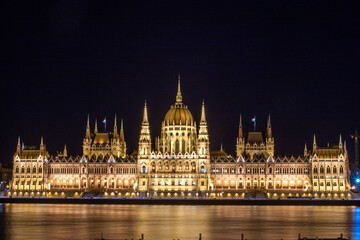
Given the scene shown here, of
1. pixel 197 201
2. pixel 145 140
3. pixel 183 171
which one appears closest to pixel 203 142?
pixel 183 171

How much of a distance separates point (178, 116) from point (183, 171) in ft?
65.2

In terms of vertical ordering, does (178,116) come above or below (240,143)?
above

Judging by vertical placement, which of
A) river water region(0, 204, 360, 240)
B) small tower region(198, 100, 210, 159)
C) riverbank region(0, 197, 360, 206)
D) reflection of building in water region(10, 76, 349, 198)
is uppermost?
small tower region(198, 100, 210, 159)

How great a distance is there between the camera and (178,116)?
193 meters

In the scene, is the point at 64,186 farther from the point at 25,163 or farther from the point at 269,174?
the point at 269,174

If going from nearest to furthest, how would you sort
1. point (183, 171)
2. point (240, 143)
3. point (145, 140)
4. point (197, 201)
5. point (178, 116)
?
point (197, 201), point (183, 171), point (145, 140), point (178, 116), point (240, 143)

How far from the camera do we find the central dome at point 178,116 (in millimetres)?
192250

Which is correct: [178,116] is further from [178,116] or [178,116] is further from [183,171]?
[183,171]

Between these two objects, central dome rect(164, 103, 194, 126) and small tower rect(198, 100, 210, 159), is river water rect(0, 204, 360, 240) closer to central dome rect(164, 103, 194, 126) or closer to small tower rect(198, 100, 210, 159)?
small tower rect(198, 100, 210, 159)

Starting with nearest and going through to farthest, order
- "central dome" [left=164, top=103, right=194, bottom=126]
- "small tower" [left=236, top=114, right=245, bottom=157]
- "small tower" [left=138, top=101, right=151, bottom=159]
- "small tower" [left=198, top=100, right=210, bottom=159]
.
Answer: "small tower" [left=198, top=100, right=210, bottom=159], "small tower" [left=138, top=101, right=151, bottom=159], "central dome" [left=164, top=103, right=194, bottom=126], "small tower" [left=236, top=114, right=245, bottom=157]

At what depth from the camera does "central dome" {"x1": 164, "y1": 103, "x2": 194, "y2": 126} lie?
631 feet

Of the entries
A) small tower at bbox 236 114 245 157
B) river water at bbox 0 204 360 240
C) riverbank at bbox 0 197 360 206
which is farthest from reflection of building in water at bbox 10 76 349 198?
river water at bbox 0 204 360 240

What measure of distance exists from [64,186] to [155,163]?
27713 mm

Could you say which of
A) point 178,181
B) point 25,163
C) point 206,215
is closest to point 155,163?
point 178,181
